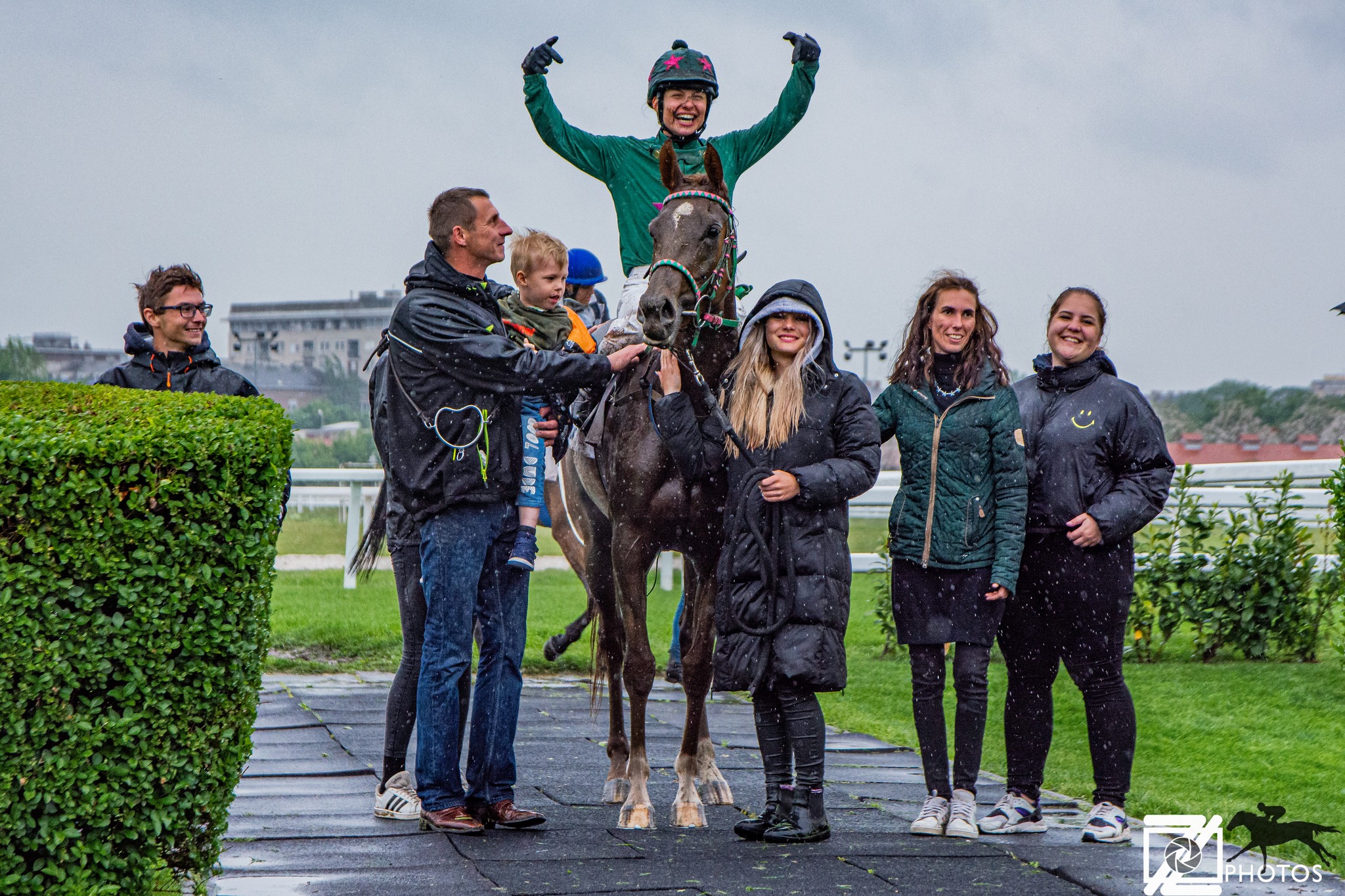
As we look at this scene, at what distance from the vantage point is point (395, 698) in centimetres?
512

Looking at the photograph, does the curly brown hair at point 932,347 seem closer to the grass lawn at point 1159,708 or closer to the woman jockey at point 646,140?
the woman jockey at point 646,140

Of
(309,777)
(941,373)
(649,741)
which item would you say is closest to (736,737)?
(649,741)

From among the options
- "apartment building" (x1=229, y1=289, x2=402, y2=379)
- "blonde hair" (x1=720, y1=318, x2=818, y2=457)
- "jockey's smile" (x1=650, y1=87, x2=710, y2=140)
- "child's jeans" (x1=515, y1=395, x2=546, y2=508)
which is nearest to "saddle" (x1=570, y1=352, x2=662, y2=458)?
"child's jeans" (x1=515, y1=395, x2=546, y2=508)

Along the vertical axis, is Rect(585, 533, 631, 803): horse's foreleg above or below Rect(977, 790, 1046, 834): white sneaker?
above

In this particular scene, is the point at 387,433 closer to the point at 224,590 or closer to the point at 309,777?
the point at 224,590

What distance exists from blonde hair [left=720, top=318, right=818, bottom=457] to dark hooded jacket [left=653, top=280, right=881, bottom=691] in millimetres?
41

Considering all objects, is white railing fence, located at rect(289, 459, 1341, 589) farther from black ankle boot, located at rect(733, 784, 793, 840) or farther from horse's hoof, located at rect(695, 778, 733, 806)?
black ankle boot, located at rect(733, 784, 793, 840)

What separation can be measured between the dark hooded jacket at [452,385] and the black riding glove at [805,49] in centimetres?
216

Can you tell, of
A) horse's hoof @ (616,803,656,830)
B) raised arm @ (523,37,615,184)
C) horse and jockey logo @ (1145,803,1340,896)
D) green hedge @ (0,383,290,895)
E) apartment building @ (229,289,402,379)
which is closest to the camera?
green hedge @ (0,383,290,895)

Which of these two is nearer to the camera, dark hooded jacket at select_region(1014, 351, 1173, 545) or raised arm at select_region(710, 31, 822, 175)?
dark hooded jacket at select_region(1014, 351, 1173, 545)

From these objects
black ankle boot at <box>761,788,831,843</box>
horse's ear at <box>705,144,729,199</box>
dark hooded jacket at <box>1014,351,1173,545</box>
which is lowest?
black ankle boot at <box>761,788,831,843</box>

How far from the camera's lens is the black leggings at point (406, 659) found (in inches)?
198

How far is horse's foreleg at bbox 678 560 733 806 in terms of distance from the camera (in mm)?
5305

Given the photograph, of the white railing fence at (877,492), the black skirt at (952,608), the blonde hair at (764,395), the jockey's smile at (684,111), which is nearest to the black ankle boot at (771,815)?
the black skirt at (952,608)
